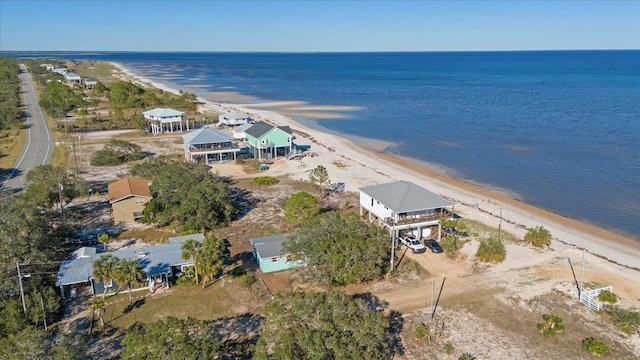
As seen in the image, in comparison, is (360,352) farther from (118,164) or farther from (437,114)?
(437,114)

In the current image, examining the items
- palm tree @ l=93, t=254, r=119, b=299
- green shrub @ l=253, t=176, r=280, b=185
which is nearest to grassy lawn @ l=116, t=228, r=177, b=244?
palm tree @ l=93, t=254, r=119, b=299

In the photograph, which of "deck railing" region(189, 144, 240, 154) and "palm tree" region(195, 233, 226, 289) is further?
"deck railing" region(189, 144, 240, 154)

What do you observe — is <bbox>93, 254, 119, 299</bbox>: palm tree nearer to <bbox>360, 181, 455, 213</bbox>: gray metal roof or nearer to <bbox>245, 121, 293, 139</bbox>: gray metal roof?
<bbox>360, 181, 455, 213</bbox>: gray metal roof

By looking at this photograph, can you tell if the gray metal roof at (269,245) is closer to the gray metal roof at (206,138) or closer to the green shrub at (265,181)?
the green shrub at (265,181)

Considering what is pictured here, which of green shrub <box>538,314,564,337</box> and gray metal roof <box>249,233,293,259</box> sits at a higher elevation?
gray metal roof <box>249,233,293,259</box>

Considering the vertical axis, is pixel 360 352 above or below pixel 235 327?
above

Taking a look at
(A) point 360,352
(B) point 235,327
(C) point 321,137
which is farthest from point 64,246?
(C) point 321,137

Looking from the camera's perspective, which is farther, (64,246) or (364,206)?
(364,206)

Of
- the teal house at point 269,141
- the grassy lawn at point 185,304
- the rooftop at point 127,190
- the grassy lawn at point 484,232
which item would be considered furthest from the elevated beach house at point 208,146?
the grassy lawn at point 185,304
